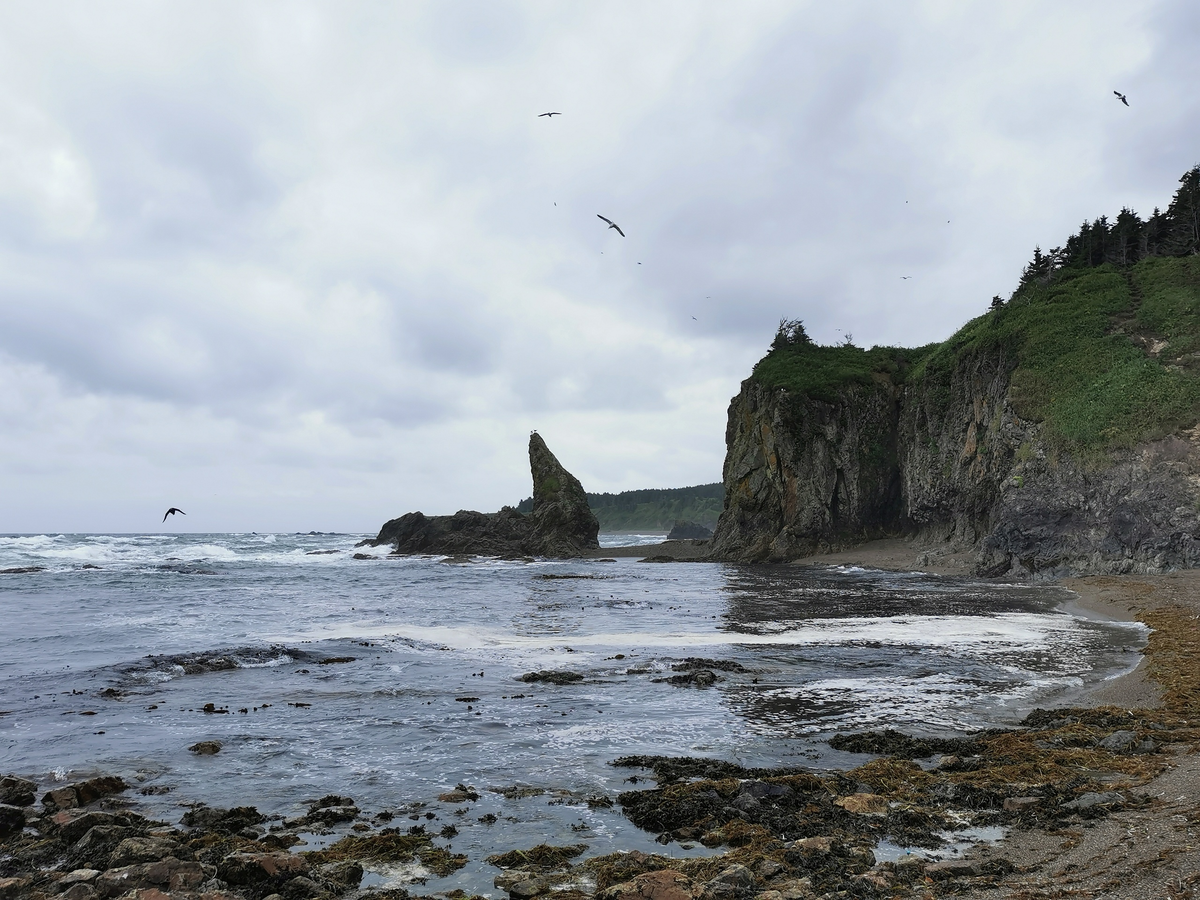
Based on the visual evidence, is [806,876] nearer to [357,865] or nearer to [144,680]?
[357,865]

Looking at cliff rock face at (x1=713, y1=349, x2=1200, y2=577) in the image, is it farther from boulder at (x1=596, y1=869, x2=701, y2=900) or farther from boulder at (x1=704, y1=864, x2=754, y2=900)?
boulder at (x1=596, y1=869, x2=701, y2=900)

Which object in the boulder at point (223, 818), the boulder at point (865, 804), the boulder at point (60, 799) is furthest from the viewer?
the boulder at point (60, 799)

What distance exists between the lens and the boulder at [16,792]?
766cm

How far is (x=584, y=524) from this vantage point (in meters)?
80.1


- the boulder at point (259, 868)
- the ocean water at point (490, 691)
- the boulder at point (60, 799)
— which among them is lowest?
the ocean water at point (490, 691)

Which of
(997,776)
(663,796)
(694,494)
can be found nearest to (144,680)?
(663,796)

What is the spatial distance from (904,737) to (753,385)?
191 ft

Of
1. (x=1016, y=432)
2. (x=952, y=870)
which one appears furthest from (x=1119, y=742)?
(x=1016, y=432)

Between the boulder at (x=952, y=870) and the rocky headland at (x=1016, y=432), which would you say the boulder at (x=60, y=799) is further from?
the rocky headland at (x=1016, y=432)

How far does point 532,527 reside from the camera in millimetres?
80812

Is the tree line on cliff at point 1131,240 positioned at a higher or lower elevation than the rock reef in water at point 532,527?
higher

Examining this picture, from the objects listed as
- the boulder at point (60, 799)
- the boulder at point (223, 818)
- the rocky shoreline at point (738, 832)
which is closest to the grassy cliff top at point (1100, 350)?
the rocky shoreline at point (738, 832)

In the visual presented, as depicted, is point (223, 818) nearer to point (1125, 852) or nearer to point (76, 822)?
point (76, 822)

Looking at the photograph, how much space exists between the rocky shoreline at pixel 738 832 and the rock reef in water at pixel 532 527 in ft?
217
